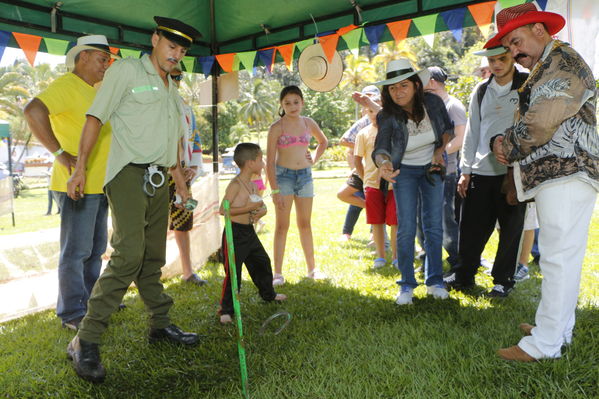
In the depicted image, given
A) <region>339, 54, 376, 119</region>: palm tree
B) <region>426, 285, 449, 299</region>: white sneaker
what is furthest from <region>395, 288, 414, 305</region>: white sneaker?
<region>339, 54, 376, 119</region>: palm tree

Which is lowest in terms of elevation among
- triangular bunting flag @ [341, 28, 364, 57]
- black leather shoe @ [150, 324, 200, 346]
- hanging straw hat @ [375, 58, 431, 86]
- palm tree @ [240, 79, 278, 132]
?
black leather shoe @ [150, 324, 200, 346]

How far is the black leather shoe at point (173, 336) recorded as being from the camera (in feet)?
11.1

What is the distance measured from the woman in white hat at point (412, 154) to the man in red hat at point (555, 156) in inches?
48.1

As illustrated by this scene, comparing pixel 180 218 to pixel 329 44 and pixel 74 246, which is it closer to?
pixel 74 246

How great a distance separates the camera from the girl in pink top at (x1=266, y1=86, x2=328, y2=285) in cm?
479

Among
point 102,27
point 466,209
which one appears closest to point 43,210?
point 102,27

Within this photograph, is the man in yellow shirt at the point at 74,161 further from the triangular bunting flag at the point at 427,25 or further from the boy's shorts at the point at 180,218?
the triangular bunting flag at the point at 427,25

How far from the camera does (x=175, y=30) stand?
3.04 meters

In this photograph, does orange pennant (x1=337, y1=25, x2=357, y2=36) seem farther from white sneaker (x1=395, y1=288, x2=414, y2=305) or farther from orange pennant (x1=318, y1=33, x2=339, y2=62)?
white sneaker (x1=395, y1=288, x2=414, y2=305)

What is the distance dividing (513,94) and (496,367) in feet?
7.59

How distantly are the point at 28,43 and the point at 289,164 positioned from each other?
2748mm

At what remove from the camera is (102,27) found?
4.83 metres

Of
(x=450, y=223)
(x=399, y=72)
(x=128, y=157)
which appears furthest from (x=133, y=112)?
(x=450, y=223)

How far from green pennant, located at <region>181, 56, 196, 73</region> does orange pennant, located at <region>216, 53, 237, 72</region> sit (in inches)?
13.6
